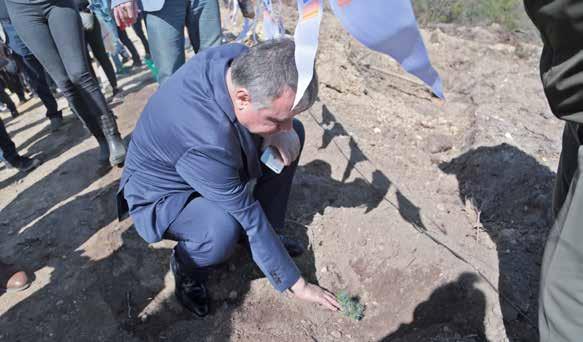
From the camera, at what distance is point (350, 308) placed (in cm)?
197

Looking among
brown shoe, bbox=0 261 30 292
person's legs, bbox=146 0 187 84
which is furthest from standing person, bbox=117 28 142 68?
brown shoe, bbox=0 261 30 292

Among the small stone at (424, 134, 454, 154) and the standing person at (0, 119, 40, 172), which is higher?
the standing person at (0, 119, 40, 172)

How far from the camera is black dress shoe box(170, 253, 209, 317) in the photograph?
1.98 m

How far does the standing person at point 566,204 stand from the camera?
1.08 meters

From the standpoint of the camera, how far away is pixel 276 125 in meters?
1.48

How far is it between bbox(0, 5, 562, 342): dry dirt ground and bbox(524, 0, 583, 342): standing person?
2.03 feet

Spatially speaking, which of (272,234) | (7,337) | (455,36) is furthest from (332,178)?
(455,36)

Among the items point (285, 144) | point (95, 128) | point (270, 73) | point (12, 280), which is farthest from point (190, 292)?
point (95, 128)

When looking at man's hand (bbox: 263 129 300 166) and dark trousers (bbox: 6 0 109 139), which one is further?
dark trousers (bbox: 6 0 109 139)

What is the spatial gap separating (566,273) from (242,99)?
1.14 meters

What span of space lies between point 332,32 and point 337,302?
12.4 feet

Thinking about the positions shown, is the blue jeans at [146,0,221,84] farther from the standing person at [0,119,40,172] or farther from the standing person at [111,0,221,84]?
the standing person at [0,119,40,172]

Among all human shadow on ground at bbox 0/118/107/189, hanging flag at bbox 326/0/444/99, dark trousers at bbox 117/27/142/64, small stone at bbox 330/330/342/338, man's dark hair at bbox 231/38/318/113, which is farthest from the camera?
dark trousers at bbox 117/27/142/64

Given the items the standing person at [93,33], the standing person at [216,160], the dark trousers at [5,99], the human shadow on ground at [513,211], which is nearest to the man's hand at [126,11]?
the standing person at [216,160]
